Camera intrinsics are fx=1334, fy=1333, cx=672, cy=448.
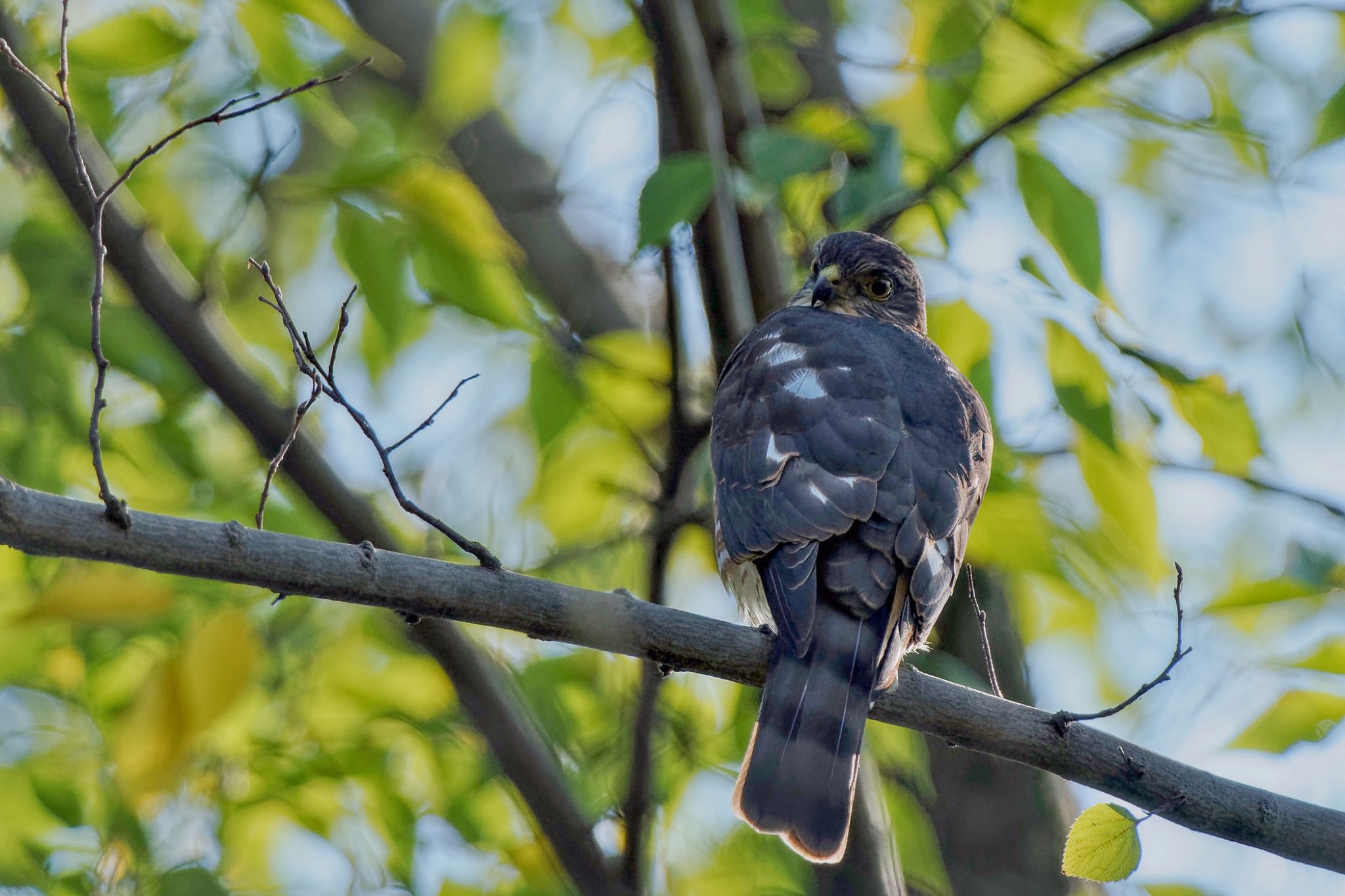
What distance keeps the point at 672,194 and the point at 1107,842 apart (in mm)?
1854

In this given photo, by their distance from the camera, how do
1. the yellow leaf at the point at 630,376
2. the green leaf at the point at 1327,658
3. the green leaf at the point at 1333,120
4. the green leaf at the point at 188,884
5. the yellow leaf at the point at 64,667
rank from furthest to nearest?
the yellow leaf at the point at 630,376 < the yellow leaf at the point at 64,667 < the green leaf at the point at 1333,120 < the green leaf at the point at 188,884 < the green leaf at the point at 1327,658

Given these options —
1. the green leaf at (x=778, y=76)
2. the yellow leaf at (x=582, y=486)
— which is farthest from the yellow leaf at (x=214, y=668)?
the green leaf at (x=778, y=76)

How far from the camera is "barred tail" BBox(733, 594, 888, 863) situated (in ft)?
10.1

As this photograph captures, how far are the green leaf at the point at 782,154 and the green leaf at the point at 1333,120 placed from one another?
1326mm

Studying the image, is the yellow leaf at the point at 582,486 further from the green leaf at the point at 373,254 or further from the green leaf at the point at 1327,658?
the green leaf at the point at 1327,658

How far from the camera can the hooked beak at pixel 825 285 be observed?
16.1 ft

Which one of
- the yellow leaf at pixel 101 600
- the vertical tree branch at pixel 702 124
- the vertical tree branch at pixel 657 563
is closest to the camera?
the yellow leaf at pixel 101 600

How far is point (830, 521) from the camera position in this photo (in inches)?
130

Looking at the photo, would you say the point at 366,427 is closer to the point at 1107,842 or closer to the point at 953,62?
the point at 1107,842

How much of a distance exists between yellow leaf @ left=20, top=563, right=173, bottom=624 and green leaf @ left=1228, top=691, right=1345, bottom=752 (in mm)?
2641

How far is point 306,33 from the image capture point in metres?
4.76

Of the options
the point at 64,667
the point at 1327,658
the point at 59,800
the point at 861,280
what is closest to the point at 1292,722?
the point at 1327,658

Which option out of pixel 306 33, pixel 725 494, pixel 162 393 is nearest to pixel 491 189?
pixel 306 33

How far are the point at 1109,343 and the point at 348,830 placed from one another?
2.78 m
